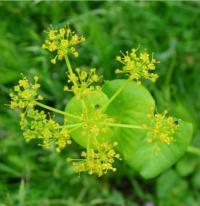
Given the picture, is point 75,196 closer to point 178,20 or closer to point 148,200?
point 148,200

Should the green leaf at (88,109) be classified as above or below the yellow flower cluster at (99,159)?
above

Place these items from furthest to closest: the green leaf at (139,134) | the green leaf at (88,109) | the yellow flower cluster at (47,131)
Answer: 1. the green leaf at (139,134)
2. the green leaf at (88,109)
3. the yellow flower cluster at (47,131)

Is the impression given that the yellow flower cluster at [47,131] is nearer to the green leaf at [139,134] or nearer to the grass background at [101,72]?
the green leaf at [139,134]

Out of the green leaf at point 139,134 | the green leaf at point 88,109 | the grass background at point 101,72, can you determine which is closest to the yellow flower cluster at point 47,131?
the green leaf at point 88,109

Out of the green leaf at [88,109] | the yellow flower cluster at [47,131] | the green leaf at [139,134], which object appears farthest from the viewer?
the green leaf at [139,134]

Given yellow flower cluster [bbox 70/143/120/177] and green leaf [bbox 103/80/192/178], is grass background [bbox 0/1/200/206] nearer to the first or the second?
green leaf [bbox 103/80/192/178]

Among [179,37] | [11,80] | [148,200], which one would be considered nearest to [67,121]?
[11,80]

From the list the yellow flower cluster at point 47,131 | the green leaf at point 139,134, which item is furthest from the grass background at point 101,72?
the yellow flower cluster at point 47,131

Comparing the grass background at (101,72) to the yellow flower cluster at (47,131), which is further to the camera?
the grass background at (101,72)
